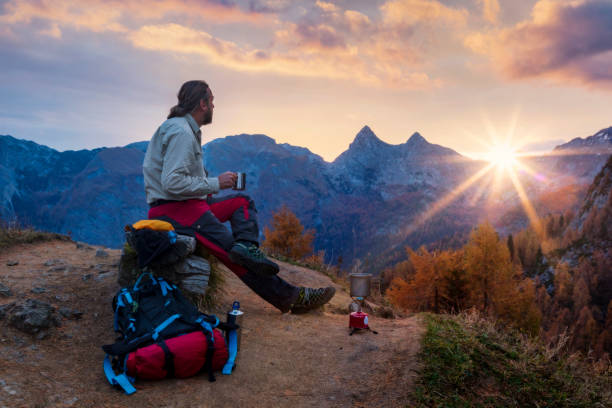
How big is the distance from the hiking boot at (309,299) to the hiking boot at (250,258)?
42.1 inches

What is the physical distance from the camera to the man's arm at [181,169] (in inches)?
177

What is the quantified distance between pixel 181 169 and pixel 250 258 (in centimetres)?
141

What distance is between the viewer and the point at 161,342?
354cm

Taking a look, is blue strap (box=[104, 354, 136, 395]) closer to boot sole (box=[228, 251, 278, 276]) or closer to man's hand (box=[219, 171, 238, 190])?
boot sole (box=[228, 251, 278, 276])

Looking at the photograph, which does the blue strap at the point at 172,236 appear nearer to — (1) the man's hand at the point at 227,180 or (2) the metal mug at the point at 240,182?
(1) the man's hand at the point at 227,180

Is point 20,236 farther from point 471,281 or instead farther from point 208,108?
point 471,281

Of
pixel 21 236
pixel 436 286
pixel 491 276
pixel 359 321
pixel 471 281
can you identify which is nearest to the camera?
pixel 359 321

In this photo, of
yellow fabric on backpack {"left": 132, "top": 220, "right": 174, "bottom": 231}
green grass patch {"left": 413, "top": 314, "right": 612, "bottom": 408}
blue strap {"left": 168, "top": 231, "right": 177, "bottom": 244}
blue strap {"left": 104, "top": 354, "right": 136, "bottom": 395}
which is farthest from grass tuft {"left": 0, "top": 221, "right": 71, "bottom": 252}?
green grass patch {"left": 413, "top": 314, "right": 612, "bottom": 408}

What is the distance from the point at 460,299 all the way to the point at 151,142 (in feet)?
90.5

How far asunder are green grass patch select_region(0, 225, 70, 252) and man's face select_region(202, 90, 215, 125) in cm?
520

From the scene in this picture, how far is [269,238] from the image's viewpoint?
1302 inches

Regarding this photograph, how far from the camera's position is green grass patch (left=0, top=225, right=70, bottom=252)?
7.50 meters

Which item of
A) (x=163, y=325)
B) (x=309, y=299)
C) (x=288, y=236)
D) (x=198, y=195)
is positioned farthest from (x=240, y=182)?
(x=288, y=236)

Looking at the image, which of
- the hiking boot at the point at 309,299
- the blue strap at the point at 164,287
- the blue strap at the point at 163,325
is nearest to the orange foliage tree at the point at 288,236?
the hiking boot at the point at 309,299
